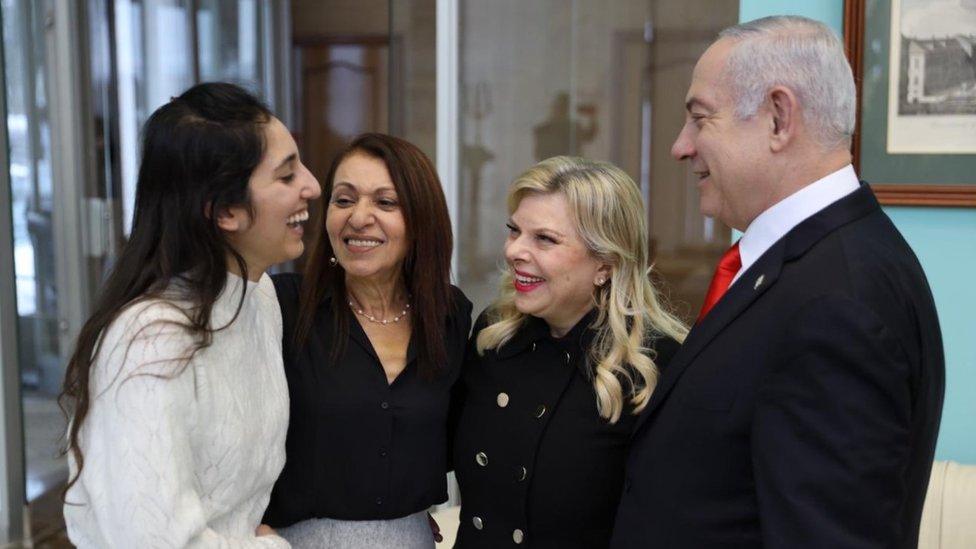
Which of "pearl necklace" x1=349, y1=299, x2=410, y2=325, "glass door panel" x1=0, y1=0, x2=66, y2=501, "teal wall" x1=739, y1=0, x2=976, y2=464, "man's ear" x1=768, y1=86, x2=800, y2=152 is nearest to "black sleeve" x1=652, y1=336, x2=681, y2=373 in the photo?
"pearl necklace" x1=349, y1=299, x2=410, y2=325

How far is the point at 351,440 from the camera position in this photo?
194 centimetres

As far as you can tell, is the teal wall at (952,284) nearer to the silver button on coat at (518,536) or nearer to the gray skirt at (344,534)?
the silver button on coat at (518,536)

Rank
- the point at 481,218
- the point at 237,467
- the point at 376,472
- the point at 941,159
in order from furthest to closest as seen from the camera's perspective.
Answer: the point at 481,218
the point at 941,159
the point at 376,472
the point at 237,467

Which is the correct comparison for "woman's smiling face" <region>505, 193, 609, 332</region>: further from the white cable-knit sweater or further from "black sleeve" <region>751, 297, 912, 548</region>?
"black sleeve" <region>751, 297, 912, 548</region>

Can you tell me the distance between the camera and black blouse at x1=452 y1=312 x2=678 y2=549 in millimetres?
1875

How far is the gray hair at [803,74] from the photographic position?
131cm

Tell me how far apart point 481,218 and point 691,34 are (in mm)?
995

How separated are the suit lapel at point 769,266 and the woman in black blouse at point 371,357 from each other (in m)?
0.72

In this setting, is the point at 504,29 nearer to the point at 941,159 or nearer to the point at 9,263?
the point at 941,159

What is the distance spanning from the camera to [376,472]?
194cm

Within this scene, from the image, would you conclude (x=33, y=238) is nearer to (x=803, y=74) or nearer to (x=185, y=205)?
(x=185, y=205)

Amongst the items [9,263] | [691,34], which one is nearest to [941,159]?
[691,34]

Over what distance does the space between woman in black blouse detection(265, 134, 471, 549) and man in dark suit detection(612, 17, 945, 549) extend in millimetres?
582

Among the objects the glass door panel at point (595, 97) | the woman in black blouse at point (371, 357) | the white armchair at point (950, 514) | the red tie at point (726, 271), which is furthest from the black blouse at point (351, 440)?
the glass door panel at point (595, 97)
